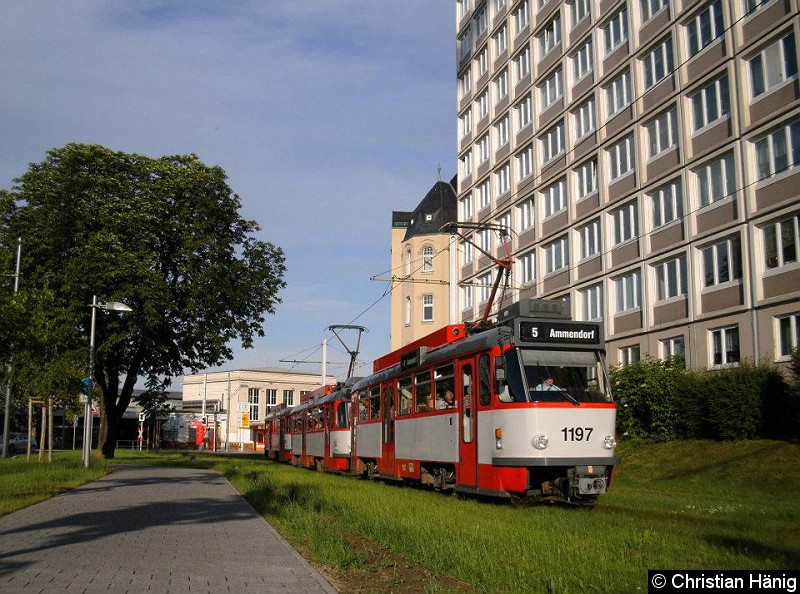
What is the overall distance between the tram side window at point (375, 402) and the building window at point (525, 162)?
25069 mm

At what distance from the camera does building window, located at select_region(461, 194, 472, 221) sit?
2079 inches

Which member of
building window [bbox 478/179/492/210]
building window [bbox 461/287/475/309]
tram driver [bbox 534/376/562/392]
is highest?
building window [bbox 478/179/492/210]

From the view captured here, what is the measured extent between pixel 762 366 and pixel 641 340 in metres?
8.82

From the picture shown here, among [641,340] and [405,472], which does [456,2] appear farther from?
[405,472]

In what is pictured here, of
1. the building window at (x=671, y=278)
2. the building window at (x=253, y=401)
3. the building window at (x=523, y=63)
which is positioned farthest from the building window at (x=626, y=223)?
the building window at (x=253, y=401)

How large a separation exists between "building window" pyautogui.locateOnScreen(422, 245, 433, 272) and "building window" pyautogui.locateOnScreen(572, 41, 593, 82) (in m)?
21.8

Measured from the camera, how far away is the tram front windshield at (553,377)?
518 inches

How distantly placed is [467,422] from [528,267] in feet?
97.7

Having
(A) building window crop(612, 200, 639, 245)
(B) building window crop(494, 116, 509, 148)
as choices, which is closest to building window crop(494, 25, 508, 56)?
(B) building window crop(494, 116, 509, 148)

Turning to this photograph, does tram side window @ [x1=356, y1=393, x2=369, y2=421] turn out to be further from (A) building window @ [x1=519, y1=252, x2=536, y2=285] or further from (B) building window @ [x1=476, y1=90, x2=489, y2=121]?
(B) building window @ [x1=476, y1=90, x2=489, y2=121]

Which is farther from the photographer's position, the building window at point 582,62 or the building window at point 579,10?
the building window at point 579,10

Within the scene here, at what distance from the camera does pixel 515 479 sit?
13.0m

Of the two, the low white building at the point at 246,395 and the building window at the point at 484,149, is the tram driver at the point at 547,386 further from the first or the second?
the low white building at the point at 246,395

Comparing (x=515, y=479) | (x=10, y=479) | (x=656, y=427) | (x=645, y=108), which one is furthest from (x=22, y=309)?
(x=645, y=108)
